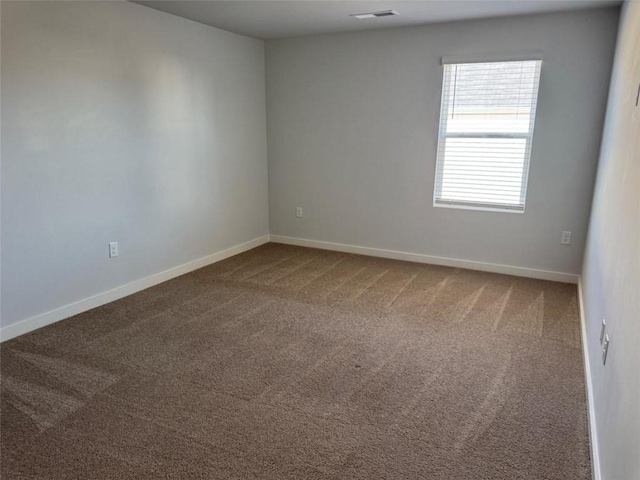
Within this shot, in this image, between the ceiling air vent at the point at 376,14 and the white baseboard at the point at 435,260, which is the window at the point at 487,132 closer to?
the white baseboard at the point at 435,260

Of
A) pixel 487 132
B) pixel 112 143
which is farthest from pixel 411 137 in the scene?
pixel 112 143

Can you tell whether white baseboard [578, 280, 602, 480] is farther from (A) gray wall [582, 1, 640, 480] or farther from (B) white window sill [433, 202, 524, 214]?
(B) white window sill [433, 202, 524, 214]

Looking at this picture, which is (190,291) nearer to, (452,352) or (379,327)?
(379,327)

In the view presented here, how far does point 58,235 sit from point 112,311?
2.25 ft

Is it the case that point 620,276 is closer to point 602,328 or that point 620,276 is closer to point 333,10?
point 602,328

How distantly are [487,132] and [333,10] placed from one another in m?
1.78

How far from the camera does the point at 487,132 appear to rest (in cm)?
416

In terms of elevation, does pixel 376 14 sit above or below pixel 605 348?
above

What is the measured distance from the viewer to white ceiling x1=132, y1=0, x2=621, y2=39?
3.37 meters

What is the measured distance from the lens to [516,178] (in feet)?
13.5

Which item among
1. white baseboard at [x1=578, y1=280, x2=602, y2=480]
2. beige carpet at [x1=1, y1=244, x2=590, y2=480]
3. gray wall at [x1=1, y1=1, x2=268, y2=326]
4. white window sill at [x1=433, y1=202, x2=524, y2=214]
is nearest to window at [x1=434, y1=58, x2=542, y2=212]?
white window sill at [x1=433, y1=202, x2=524, y2=214]

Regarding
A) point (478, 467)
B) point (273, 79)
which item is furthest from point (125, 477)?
point (273, 79)

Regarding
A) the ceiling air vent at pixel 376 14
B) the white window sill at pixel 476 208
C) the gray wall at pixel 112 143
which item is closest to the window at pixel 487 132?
the white window sill at pixel 476 208

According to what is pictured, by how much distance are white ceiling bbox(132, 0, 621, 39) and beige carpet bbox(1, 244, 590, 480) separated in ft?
7.53
